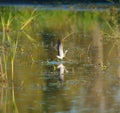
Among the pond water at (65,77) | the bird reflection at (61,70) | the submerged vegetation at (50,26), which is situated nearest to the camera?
the pond water at (65,77)

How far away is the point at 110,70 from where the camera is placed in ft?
41.6

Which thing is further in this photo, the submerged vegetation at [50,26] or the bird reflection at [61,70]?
the submerged vegetation at [50,26]

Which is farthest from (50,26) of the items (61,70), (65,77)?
(65,77)

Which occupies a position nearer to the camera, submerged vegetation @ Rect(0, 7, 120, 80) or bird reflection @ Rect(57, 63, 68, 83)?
bird reflection @ Rect(57, 63, 68, 83)

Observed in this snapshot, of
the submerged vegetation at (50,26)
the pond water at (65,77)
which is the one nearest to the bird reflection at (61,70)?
the pond water at (65,77)

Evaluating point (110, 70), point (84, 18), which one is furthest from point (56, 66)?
point (84, 18)

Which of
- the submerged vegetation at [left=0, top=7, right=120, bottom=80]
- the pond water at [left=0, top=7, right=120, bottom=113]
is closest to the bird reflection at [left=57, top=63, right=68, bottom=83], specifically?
the pond water at [left=0, top=7, right=120, bottom=113]

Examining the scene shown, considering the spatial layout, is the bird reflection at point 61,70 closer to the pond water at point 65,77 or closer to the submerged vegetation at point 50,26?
the pond water at point 65,77

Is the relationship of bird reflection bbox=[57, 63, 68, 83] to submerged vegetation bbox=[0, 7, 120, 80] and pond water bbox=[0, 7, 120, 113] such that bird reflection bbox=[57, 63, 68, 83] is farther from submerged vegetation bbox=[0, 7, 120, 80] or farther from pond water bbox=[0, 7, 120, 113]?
submerged vegetation bbox=[0, 7, 120, 80]

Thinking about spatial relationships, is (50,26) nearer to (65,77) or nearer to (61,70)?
(61,70)

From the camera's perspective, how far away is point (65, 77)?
39.2ft

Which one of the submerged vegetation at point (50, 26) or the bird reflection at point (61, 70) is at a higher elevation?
the submerged vegetation at point (50, 26)

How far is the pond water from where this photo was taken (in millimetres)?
9538

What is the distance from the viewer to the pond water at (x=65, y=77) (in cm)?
954
